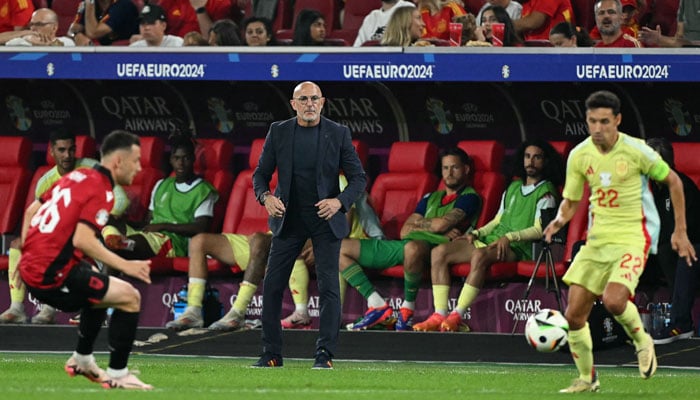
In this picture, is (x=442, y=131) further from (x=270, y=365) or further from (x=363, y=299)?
(x=270, y=365)

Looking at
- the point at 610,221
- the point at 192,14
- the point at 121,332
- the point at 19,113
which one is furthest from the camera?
the point at 19,113

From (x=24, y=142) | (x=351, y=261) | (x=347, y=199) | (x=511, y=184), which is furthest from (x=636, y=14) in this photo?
(x=24, y=142)

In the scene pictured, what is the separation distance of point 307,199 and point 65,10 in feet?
23.8

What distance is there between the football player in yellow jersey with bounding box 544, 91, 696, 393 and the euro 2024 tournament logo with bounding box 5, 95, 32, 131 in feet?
29.2

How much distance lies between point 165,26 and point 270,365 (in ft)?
17.7

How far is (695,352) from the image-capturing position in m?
12.9

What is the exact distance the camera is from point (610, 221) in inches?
382

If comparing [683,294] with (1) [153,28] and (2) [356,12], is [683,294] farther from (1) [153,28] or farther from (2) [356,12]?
(1) [153,28]

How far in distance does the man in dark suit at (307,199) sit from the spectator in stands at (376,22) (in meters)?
4.23

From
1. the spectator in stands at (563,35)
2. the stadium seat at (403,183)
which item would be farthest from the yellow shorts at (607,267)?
the stadium seat at (403,183)

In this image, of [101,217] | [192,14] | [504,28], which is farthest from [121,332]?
[192,14]

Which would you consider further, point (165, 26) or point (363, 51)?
point (165, 26)

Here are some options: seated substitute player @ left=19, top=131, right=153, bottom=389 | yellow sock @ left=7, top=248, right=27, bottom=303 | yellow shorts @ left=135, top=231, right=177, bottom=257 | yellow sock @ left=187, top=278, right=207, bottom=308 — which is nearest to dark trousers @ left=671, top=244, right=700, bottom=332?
yellow sock @ left=187, top=278, right=207, bottom=308

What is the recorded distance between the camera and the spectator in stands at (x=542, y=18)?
1523cm
